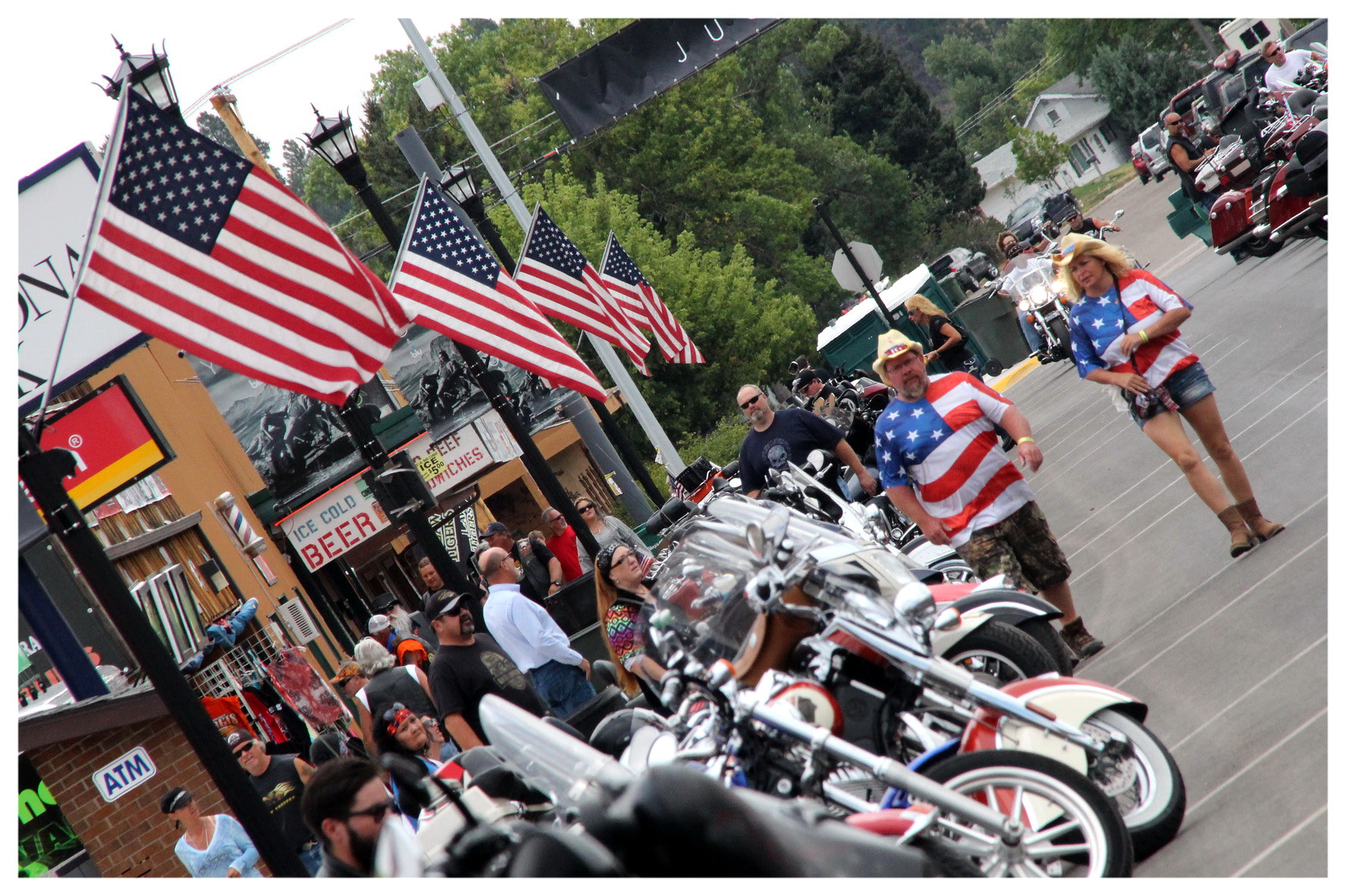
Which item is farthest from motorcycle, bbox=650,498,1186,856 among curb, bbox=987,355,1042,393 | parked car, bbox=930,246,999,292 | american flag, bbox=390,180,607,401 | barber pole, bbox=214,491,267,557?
parked car, bbox=930,246,999,292

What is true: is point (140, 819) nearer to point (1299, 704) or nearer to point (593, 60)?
point (1299, 704)

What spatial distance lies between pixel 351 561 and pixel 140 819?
822 inches

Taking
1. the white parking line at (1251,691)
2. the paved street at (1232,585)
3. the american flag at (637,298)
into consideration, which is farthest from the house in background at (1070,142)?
the white parking line at (1251,691)

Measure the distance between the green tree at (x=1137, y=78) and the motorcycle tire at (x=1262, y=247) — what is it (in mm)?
71648

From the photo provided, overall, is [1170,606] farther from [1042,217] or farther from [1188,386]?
[1042,217]

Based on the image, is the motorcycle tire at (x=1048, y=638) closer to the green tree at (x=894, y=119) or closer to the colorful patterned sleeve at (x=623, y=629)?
the colorful patterned sleeve at (x=623, y=629)

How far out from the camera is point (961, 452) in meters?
6.81

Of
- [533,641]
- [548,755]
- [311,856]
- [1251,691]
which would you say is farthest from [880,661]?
[311,856]

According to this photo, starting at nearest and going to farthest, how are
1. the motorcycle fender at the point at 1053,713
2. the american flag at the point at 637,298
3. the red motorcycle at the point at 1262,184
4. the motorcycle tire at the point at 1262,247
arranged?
the motorcycle fender at the point at 1053,713
the red motorcycle at the point at 1262,184
the motorcycle tire at the point at 1262,247
the american flag at the point at 637,298

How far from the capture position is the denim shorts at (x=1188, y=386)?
6.97 meters

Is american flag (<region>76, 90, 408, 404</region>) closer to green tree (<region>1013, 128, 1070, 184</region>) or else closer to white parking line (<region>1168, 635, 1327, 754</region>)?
white parking line (<region>1168, 635, 1327, 754</region>)

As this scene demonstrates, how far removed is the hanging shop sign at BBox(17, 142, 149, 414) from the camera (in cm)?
725

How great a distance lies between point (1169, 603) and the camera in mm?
6887

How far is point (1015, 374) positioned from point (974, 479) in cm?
1673
